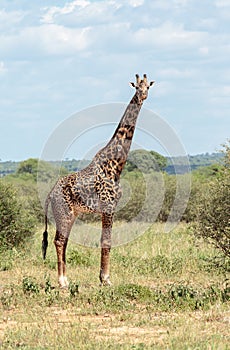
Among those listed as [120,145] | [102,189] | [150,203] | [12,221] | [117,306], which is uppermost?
[120,145]

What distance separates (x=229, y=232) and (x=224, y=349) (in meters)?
4.87

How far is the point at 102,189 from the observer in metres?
10.6

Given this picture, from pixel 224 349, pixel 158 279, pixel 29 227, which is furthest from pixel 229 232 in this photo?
pixel 29 227

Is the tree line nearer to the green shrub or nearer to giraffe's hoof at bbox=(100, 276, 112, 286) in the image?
the green shrub

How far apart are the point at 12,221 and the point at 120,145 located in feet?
21.1

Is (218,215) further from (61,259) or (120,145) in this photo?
(61,259)

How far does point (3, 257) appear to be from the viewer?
14398mm

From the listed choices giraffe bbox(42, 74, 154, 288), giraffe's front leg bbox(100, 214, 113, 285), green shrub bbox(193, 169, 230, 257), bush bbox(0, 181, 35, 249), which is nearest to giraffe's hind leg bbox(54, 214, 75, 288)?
giraffe bbox(42, 74, 154, 288)

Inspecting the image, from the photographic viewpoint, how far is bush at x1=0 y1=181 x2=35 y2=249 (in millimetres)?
16344

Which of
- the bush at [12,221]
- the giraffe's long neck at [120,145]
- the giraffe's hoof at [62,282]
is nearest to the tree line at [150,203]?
the bush at [12,221]

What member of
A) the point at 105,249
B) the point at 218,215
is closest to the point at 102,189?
the point at 105,249

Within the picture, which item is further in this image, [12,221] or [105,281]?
[12,221]

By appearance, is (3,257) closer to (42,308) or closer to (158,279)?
(158,279)

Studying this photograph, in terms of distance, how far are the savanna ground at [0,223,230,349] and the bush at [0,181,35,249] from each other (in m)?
1.77
